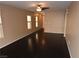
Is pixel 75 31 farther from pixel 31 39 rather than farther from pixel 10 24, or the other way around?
pixel 31 39

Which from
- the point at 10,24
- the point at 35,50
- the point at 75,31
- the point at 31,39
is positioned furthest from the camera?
the point at 31,39

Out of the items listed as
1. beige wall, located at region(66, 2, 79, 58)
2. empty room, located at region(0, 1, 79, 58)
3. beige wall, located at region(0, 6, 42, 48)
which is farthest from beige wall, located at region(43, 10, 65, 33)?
beige wall, located at region(66, 2, 79, 58)

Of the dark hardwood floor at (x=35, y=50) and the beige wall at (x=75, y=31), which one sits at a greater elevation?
the beige wall at (x=75, y=31)

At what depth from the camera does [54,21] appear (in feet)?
29.2

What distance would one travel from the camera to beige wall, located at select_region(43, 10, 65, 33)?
28.7ft

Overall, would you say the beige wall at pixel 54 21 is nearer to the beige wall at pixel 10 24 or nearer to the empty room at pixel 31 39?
the empty room at pixel 31 39

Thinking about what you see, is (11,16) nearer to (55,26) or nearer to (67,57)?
(67,57)

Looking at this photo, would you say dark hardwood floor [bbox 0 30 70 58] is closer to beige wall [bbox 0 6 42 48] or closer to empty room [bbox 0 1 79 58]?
empty room [bbox 0 1 79 58]

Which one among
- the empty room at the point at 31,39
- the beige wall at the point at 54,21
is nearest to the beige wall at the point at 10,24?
the empty room at the point at 31,39

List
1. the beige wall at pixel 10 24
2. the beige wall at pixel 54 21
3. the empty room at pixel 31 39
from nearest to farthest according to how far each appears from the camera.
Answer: the empty room at pixel 31 39 → the beige wall at pixel 10 24 → the beige wall at pixel 54 21

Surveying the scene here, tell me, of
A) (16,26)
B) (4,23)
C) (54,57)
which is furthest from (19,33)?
(54,57)

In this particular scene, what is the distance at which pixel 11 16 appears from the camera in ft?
17.2

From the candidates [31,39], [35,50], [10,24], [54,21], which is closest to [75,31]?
[35,50]

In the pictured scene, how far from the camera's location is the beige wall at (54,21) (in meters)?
8.73
